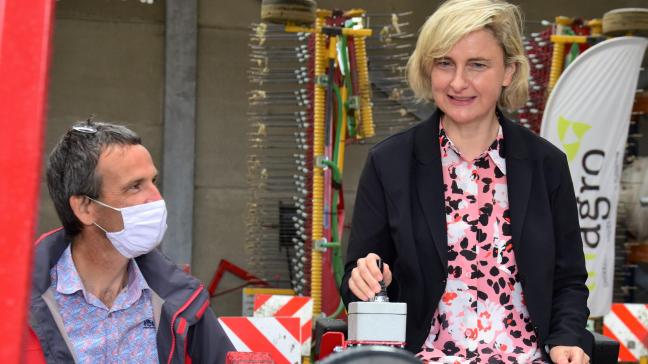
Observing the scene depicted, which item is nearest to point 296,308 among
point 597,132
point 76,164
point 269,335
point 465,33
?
point 269,335

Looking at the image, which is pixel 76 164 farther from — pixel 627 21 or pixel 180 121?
pixel 180 121

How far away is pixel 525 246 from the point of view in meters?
2.16

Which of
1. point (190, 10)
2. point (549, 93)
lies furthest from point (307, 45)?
point (190, 10)

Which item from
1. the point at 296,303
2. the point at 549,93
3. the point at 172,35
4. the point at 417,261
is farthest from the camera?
the point at 172,35

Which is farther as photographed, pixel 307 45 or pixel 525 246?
pixel 307 45

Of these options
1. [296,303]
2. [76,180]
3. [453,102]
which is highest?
[453,102]

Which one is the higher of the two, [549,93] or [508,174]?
[549,93]

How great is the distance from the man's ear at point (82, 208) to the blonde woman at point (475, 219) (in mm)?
674

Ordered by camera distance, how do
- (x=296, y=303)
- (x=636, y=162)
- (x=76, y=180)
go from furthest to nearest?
(x=636, y=162) < (x=296, y=303) < (x=76, y=180)

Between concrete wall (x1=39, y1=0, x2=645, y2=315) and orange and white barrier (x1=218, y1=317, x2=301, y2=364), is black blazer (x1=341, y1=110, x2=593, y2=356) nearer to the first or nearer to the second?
orange and white barrier (x1=218, y1=317, x2=301, y2=364)

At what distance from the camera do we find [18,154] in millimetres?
778

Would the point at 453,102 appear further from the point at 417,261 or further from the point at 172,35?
the point at 172,35

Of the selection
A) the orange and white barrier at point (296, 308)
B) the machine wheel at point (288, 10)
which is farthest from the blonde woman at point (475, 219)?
the machine wheel at point (288, 10)

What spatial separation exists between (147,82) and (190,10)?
2.59 ft
